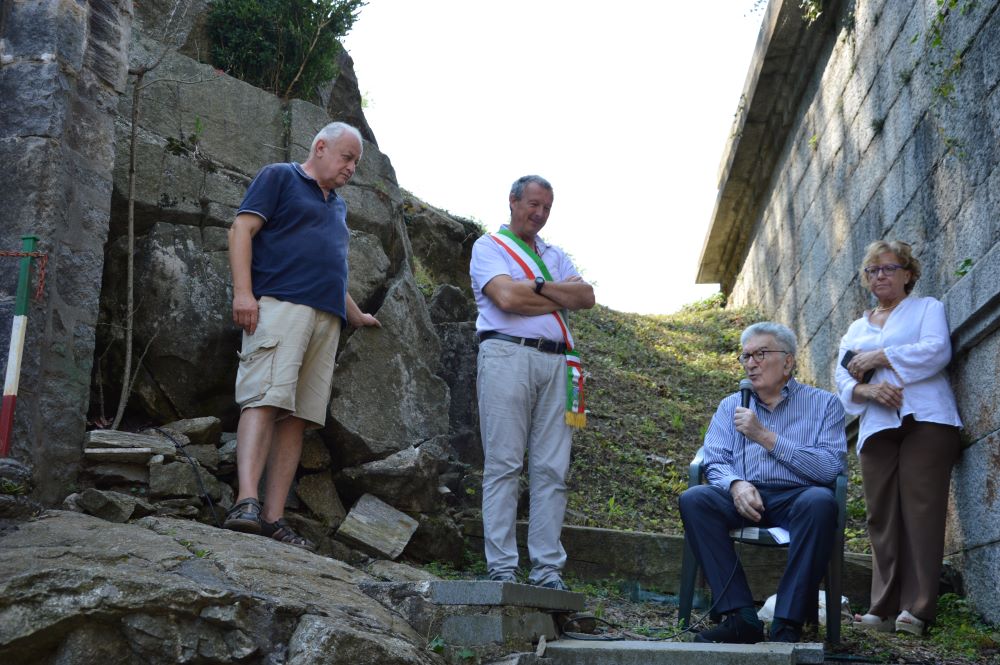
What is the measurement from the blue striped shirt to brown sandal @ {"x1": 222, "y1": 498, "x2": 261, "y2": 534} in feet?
5.74

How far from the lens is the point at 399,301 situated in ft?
17.3

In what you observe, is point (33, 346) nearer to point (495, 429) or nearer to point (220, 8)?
point (495, 429)

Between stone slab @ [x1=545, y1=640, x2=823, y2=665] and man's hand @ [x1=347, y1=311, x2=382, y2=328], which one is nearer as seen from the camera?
stone slab @ [x1=545, y1=640, x2=823, y2=665]

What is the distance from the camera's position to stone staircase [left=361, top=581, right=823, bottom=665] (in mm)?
2947

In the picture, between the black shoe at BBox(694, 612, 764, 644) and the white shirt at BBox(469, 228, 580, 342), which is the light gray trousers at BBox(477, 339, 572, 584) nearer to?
the white shirt at BBox(469, 228, 580, 342)

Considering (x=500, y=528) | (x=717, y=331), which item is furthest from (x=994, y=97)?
(x=717, y=331)

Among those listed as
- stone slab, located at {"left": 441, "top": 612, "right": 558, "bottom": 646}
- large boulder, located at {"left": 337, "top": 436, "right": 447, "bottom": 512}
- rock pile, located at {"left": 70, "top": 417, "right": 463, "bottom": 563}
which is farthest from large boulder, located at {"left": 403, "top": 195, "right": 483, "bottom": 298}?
stone slab, located at {"left": 441, "top": 612, "right": 558, "bottom": 646}

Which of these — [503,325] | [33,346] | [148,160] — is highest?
[148,160]

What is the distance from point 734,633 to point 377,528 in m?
1.69

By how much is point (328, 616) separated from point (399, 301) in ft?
9.11

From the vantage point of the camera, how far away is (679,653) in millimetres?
3023

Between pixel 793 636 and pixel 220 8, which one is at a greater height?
pixel 220 8

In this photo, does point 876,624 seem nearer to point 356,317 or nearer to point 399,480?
point 399,480

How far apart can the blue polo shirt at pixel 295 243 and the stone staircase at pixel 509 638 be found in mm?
1388
